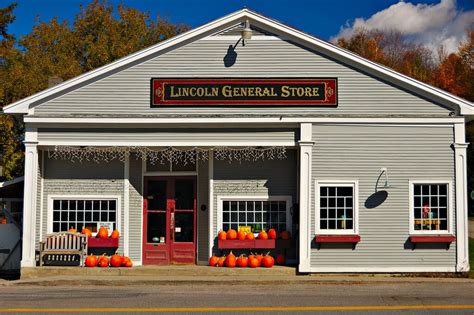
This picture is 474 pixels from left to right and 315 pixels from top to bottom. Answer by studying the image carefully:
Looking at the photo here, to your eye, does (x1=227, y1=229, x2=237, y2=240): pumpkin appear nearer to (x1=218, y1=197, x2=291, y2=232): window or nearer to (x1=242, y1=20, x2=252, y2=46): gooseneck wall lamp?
(x1=218, y1=197, x2=291, y2=232): window

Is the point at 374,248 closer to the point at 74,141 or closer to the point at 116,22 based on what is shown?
the point at 74,141

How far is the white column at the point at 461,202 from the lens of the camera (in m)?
15.2

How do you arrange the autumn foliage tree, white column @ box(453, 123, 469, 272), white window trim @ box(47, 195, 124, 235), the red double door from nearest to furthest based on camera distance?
1. white column @ box(453, 123, 469, 272)
2. white window trim @ box(47, 195, 124, 235)
3. the red double door
4. the autumn foliage tree

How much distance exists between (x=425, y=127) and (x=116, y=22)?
27.6m

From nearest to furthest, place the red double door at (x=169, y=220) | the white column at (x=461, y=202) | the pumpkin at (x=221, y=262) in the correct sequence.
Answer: the white column at (x=461, y=202) < the pumpkin at (x=221, y=262) < the red double door at (x=169, y=220)

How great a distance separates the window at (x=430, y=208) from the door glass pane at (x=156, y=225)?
6.09m

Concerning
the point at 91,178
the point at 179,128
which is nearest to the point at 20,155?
the point at 91,178

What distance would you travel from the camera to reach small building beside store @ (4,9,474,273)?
50.2ft

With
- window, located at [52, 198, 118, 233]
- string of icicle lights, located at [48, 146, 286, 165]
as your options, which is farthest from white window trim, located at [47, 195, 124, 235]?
string of icicle lights, located at [48, 146, 286, 165]

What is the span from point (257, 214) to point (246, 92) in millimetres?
3061

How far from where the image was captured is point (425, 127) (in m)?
15.5

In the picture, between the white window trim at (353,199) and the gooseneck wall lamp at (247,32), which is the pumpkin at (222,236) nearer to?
the white window trim at (353,199)

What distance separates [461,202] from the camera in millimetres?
15312

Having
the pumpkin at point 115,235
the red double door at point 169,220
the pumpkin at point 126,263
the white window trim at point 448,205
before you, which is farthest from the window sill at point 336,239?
the pumpkin at point 115,235
